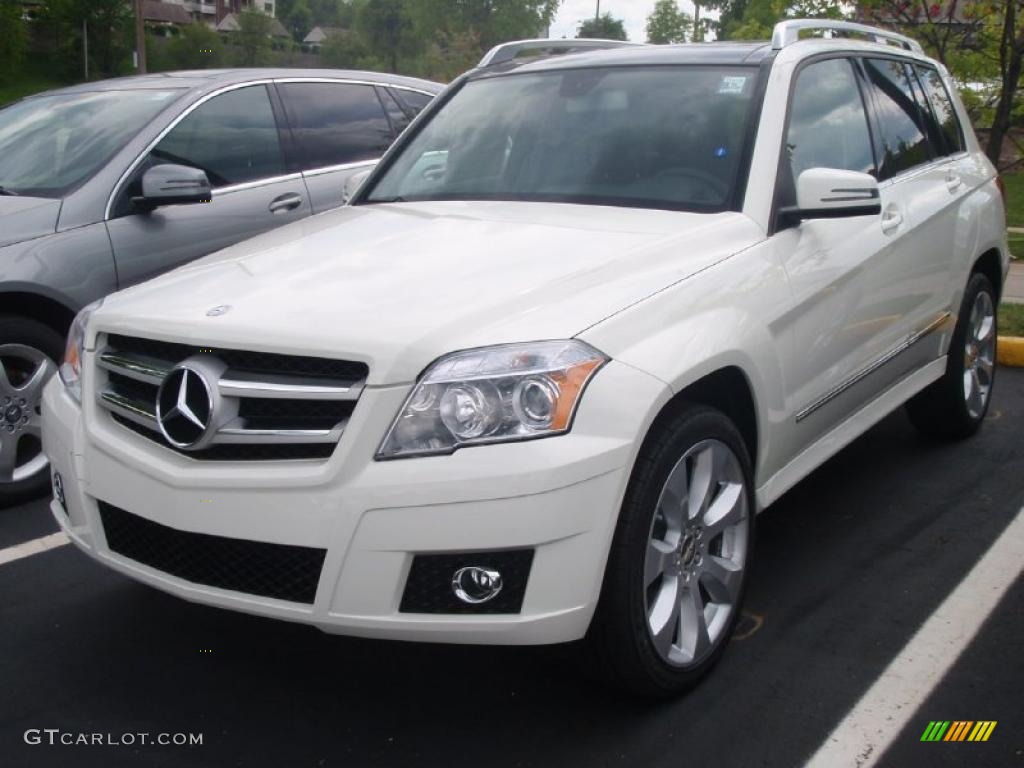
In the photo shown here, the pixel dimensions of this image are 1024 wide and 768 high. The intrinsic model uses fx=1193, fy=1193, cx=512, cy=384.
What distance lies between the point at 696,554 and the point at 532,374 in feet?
2.66

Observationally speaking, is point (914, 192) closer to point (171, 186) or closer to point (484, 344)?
point (484, 344)

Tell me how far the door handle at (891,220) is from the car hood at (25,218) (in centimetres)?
334

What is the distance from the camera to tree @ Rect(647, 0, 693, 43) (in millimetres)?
96250

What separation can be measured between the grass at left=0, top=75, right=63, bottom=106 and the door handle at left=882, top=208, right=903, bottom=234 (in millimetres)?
62569

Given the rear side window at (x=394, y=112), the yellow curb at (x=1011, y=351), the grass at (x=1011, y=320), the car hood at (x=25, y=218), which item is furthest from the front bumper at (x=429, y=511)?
the grass at (x=1011, y=320)

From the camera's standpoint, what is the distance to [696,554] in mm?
3240

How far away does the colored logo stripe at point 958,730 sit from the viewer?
3.07 meters

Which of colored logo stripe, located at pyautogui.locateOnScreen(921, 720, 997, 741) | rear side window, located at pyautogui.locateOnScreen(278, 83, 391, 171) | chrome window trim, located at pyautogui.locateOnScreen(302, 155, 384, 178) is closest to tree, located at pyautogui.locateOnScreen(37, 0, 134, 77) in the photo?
rear side window, located at pyautogui.locateOnScreen(278, 83, 391, 171)

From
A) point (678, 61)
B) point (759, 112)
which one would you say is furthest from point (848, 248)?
point (678, 61)

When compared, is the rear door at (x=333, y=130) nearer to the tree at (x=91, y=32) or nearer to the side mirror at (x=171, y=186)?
the side mirror at (x=171, y=186)

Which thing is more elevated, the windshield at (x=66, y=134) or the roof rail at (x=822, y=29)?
the roof rail at (x=822, y=29)

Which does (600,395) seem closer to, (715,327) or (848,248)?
(715,327)

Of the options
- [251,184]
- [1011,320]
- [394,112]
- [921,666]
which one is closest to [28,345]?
[251,184]

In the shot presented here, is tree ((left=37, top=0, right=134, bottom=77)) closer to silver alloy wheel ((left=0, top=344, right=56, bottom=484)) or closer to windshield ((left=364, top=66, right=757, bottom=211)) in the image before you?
silver alloy wheel ((left=0, top=344, right=56, bottom=484))
